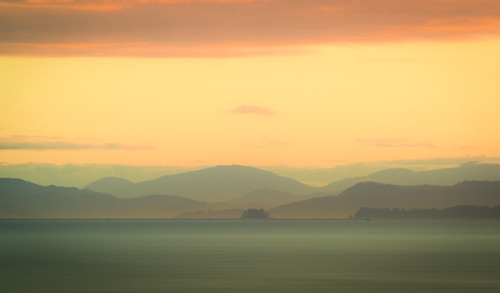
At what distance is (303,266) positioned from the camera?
78.3 metres

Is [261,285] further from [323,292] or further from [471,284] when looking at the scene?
[471,284]

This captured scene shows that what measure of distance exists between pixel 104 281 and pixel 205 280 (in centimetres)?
771

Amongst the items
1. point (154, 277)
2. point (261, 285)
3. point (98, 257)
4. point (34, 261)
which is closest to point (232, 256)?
point (98, 257)

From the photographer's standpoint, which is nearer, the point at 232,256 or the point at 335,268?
the point at 335,268

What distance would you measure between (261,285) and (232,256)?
3512cm

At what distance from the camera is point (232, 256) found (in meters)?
94.6

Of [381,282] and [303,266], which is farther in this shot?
[303,266]

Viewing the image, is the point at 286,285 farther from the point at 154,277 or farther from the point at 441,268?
the point at 441,268

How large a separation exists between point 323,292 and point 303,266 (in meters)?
22.6

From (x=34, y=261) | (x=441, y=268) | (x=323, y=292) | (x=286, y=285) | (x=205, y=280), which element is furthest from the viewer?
(x=34, y=261)

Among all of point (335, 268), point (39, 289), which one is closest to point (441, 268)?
point (335, 268)

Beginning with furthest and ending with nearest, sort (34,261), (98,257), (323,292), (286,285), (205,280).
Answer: (98,257)
(34,261)
(205,280)
(286,285)
(323,292)

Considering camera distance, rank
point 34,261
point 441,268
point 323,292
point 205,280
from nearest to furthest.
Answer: point 323,292 → point 205,280 → point 441,268 → point 34,261

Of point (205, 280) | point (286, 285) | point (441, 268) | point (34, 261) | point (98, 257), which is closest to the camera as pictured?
point (286, 285)
